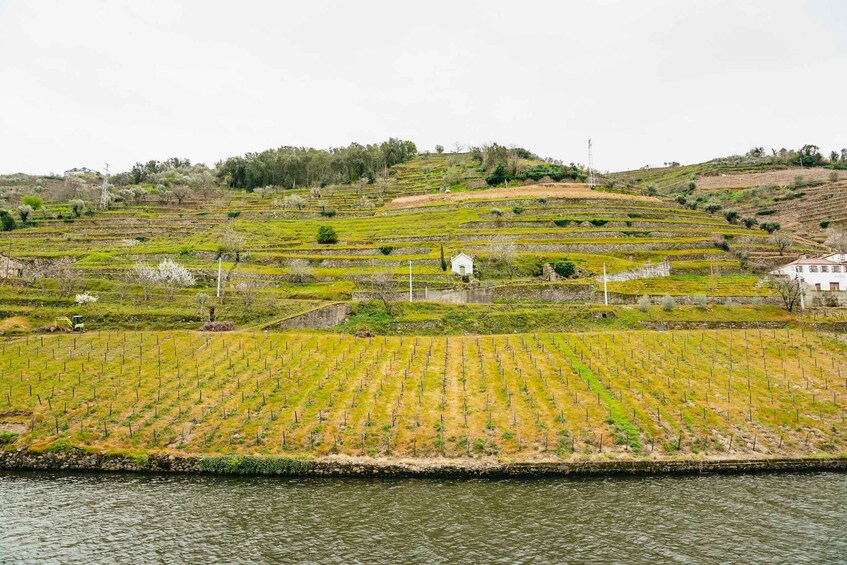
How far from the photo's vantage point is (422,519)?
20.3m

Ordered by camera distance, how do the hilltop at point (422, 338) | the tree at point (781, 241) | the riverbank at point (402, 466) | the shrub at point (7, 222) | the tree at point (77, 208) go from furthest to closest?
the tree at point (77, 208)
the shrub at point (7, 222)
the tree at point (781, 241)
the hilltop at point (422, 338)
the riverbank at point (402, 466)

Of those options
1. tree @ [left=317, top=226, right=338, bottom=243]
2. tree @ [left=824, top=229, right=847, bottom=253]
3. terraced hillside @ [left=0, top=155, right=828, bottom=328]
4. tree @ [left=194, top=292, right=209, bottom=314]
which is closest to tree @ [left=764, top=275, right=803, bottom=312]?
terraced hillside @ [left=0, top=155, right=828, bottom=328]

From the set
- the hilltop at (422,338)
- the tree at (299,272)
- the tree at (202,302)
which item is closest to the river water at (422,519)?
the hilltop at (422,338)

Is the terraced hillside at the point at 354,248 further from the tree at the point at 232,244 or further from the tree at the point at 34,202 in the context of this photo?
the tree at the point at 34,202

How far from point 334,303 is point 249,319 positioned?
7953 mm

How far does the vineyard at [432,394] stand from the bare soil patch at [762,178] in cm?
11988

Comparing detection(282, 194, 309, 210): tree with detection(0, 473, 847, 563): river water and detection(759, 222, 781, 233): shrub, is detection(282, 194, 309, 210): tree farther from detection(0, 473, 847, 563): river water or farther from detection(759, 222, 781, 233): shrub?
detection(0, 473, 847, 563): river water

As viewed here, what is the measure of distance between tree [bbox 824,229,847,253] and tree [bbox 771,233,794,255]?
7506mm

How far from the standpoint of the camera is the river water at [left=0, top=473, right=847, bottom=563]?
1762cm

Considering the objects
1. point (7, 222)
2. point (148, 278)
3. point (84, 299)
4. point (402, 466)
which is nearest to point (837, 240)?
point (402, 466)

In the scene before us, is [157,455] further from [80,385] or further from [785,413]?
[785,413]

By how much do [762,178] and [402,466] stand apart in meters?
159

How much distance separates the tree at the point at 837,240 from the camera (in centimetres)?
8312

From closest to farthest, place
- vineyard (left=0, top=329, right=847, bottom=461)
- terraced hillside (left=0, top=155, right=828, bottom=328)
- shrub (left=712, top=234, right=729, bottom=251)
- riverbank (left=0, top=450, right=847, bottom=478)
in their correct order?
riverbank (left=0, top=450, right=847, bottom=478)
vineyard (left=0, top=329, right=847, bottom=461)
terraced hillside (left=0, top=155, right=828, bottom=328)
shrub (left=712, top=234, right=729, bottom=251)
